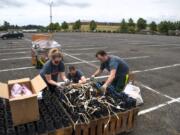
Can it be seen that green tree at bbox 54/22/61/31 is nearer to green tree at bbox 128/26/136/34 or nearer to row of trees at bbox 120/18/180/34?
row of trees at bbox 120/18/180/34

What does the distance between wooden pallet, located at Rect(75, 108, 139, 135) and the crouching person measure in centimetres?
149

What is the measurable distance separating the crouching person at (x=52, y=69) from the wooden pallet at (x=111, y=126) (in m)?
1.49

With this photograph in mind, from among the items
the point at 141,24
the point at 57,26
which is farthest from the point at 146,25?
the point at 57,26

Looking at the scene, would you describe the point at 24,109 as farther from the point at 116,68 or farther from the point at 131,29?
the point at 131,29

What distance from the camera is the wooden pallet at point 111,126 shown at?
3.83 metres

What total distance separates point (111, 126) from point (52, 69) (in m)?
2.11

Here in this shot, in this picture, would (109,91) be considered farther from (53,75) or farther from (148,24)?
(148,24)

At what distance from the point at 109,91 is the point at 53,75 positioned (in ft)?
5.03

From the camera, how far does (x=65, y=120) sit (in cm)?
380

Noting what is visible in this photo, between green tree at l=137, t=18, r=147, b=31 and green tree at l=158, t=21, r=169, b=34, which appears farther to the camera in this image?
green tree at l=137, t=18, r=147, b=31

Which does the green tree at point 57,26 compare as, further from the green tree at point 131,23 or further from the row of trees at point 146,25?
the green tree at point 131,23

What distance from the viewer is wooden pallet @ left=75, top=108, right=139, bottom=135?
383cm

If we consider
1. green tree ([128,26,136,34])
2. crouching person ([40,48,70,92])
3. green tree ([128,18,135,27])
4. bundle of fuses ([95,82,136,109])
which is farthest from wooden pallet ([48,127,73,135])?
green tree ([128,18,135,27])

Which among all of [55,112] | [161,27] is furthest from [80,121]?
[161,27]
